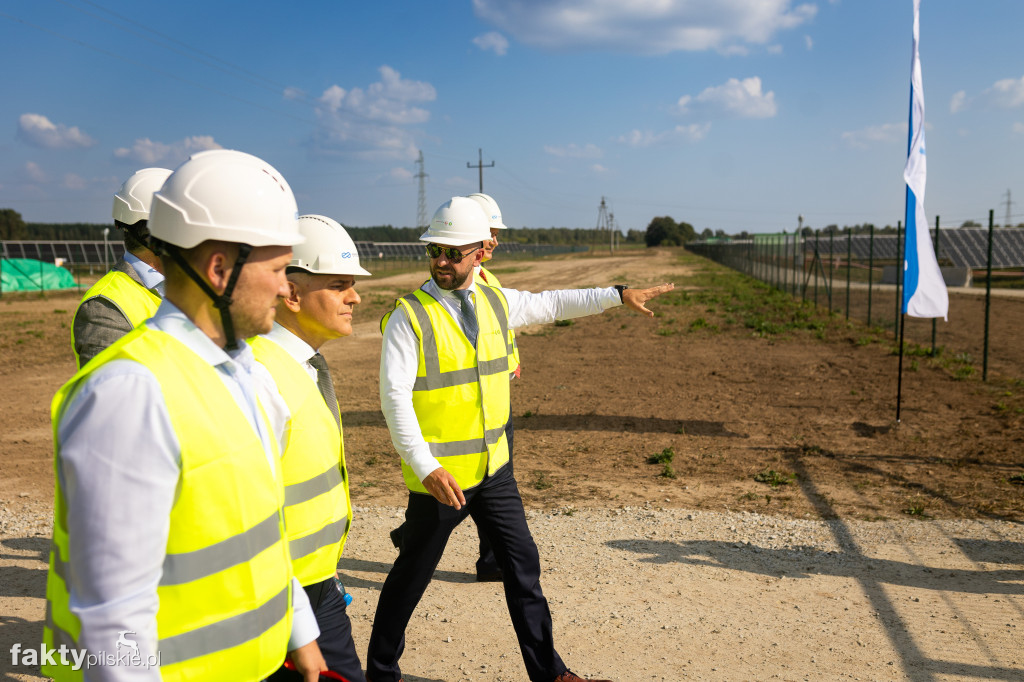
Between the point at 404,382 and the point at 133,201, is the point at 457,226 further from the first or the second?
the point at 133,201

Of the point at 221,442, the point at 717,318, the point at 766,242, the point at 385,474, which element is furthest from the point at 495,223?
the point at 766,242

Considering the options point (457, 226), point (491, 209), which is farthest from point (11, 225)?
point (457, 226)

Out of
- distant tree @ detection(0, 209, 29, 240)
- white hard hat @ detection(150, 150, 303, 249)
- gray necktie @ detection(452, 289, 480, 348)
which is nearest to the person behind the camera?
white hard hat @ detection(150, 150, 303, 249)

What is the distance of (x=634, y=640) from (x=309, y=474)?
2.58 meters

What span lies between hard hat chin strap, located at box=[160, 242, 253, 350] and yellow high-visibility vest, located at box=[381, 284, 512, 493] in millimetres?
1845

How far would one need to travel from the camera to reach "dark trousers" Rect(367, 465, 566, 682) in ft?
11.1

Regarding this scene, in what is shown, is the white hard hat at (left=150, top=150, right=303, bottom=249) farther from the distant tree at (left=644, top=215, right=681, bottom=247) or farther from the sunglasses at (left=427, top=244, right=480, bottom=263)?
→ the distant tree at (left=644, top=215, right=681, bottom=247)

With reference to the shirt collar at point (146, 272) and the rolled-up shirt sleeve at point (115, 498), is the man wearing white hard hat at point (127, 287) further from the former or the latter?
the rolled-up shirt sleeve at point (115, 498)

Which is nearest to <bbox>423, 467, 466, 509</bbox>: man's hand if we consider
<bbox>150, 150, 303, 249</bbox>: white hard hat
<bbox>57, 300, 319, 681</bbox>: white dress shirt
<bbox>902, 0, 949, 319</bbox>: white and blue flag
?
<bbox>150, 150, 303, 249</bbox>: white hard hat

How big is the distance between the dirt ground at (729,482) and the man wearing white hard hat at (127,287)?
2.19m

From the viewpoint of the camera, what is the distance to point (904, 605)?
14.5 ft

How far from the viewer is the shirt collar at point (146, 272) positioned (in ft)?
11.3

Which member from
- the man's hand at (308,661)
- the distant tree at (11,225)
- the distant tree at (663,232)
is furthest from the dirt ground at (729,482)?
the distant tree at (663,232)

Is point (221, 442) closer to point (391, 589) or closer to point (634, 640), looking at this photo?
point (391, 589)
